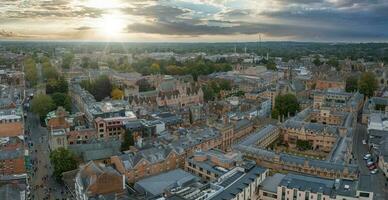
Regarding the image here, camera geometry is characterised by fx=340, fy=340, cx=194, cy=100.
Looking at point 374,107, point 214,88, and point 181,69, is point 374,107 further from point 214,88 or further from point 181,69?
point 181,69

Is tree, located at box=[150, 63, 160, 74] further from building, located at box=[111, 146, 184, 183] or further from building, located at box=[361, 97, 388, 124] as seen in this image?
building, located at box=[111, 146, 184, 183]

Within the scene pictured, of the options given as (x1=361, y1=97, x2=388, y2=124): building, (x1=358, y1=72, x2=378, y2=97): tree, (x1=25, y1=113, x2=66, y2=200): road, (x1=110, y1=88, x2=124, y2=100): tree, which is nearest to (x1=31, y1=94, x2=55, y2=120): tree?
(x1=25, y1=113, x2=66, y2=200): road

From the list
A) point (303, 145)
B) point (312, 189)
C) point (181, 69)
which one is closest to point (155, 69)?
point (181, 69)

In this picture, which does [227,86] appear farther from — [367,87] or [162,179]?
[162,179]

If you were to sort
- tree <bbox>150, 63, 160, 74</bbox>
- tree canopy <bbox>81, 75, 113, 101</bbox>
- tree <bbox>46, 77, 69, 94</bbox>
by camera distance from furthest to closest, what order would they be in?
tree <bbox>150, 63, 160, 74</bbox> < tree canopy <bbox>81, 75, 113, 101</bbox> < tree <bbox>46, 77, 69, 94</bbox>

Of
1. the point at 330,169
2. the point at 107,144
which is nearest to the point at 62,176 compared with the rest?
the point at 107,144

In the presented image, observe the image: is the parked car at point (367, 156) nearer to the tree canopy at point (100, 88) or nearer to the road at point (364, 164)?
the road at point (364, 164)
